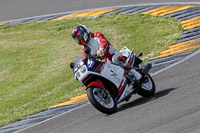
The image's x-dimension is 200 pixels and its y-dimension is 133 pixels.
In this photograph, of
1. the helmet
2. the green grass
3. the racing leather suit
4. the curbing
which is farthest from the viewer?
the green grass

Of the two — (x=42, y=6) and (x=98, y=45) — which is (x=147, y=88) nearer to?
(x=98, y=45)

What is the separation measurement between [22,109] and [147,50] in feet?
13.4

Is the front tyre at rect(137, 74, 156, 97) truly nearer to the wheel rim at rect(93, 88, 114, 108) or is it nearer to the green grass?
the wheel rim at rect(93, 88, 114, 108)

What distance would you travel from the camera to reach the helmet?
823 centimetres

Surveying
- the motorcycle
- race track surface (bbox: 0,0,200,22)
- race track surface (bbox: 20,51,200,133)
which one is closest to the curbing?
race track surface (bbox: 0,0,200,22)

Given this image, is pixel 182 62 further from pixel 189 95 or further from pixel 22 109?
pixel 22 109

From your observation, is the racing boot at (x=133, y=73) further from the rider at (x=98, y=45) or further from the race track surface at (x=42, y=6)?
the race track surface at (x=42, y=6)

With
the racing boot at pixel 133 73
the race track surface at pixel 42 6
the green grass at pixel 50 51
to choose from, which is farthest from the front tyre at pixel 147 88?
the race track surface at pixel 42 6

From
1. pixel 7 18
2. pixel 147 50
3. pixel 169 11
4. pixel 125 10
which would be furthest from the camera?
pixel 7 18

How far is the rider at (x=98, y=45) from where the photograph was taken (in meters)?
8.25

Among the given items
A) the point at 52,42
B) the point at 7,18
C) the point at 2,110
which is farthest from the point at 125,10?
the point at 2,110

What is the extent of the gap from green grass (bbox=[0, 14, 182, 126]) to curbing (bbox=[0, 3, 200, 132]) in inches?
12.4

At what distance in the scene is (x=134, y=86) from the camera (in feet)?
28.4

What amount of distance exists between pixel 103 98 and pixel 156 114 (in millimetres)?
1271
